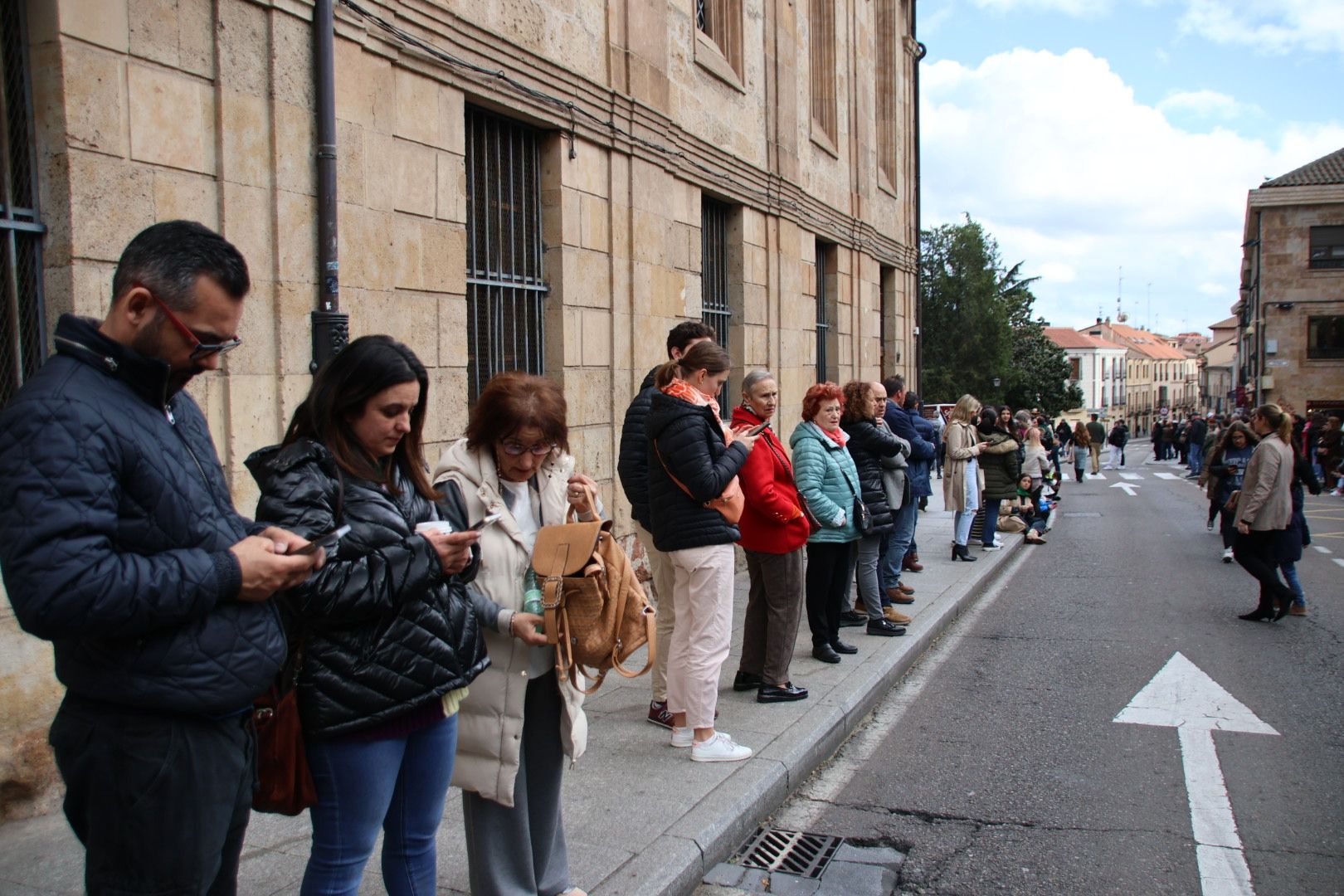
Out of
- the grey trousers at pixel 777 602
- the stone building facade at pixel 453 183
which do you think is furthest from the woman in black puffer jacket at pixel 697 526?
the stone building facade at pixel 453 183

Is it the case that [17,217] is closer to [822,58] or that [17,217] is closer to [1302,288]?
[822,58]

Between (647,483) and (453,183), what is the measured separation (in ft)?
9.16

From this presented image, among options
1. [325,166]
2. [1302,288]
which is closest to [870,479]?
[325,166]

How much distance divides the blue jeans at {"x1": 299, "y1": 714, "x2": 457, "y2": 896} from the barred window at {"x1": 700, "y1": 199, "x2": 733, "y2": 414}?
868cm

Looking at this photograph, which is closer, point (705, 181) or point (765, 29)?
point (705, 181)

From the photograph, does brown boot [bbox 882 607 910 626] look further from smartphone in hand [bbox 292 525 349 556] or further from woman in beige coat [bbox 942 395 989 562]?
smartphone in hand [bbox 292 525 349 556]

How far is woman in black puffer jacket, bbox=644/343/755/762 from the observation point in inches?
189

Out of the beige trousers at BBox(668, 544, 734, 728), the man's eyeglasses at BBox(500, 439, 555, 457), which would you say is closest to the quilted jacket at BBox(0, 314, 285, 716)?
the man's eyeglasses at BBox(500, 439, 555, 457)

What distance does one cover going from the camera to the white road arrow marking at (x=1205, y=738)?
13.3 ft

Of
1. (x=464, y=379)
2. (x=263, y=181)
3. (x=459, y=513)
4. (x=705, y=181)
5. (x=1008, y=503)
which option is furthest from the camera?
(x=1008, y=503)

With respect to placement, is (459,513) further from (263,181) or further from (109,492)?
(263,181)

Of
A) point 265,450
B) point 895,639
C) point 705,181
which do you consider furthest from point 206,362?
point 705,181

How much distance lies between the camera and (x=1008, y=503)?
52.6 feet

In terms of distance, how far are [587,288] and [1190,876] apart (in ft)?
20.1
